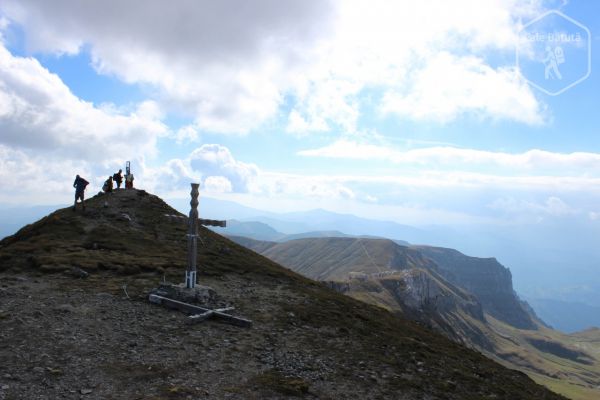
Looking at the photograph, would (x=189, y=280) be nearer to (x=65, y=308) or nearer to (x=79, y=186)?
(x=65, y=308)

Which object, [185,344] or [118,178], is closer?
[185,344]

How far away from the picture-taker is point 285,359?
16.4m

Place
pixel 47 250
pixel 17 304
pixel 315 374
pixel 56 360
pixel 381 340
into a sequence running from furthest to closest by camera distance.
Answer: pixel 47 250, pixel 381 340, pixel 17 304, pixel 315 374, pixel 56 360

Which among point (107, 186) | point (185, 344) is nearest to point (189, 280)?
point (185, 344)

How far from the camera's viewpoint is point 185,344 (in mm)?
16531

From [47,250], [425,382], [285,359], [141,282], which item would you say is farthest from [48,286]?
[425,382]

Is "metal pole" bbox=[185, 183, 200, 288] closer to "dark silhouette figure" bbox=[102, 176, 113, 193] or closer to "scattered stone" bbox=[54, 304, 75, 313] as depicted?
"scattered stone" bbox=[54, 304, 75, 313]

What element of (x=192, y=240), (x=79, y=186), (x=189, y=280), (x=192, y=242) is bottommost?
(x=189, y=280)

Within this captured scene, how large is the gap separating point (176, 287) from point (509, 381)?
1746 centimetres

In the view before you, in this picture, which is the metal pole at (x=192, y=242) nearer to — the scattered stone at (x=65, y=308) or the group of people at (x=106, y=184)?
the scattered stone at (x=65, y=308)

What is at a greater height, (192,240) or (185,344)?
(192,240)

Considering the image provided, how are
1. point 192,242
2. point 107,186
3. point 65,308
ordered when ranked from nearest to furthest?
point 65,308 < point 192,242 < point 107,186

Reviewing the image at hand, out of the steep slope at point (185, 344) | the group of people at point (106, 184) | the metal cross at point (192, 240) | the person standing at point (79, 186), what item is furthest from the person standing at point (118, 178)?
the metal cross at point (192, 240)

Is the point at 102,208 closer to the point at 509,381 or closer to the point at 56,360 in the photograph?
the point at 56,360
